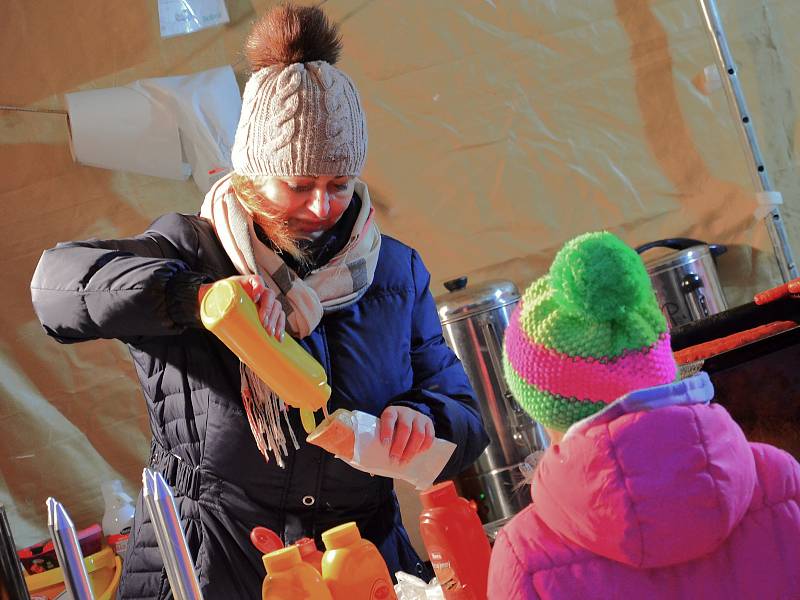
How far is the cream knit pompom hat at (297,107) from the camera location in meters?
1.53

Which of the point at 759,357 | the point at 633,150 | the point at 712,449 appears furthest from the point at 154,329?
the point at 633,150

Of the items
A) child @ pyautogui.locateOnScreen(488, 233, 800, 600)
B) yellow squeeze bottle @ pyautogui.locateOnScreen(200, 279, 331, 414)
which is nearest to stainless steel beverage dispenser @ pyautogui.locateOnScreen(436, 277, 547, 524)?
yellow squeeze bottle @ pyautogui.locateOnScreen(200, 279, 331, 414)

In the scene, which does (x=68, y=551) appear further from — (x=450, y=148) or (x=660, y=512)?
(x=450, y=148)

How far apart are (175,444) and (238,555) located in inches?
8.3

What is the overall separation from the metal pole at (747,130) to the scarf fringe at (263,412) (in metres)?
1.94

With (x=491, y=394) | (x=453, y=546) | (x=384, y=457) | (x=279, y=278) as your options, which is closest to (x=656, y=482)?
(x=453, y=546)

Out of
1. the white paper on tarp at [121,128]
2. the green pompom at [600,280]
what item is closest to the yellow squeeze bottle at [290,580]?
the green pompom at [600,280]

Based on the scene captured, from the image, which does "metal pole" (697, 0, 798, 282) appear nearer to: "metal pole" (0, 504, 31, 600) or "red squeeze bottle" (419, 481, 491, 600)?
"red squeeze bottle" (419, 481, 491, 600)

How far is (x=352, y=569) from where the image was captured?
1.19 m

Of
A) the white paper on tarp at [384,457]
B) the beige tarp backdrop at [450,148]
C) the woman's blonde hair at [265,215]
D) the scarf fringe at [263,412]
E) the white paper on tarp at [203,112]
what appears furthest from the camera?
the beige tarp backdrop at [450,148]

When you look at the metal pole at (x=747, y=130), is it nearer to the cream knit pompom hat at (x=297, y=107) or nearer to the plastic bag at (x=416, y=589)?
the cream knit pompom hat at (x=297, y=107)

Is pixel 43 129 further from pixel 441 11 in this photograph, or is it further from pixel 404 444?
pixel 404 444

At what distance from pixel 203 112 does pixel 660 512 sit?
2236mm

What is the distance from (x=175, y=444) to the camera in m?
1.53
